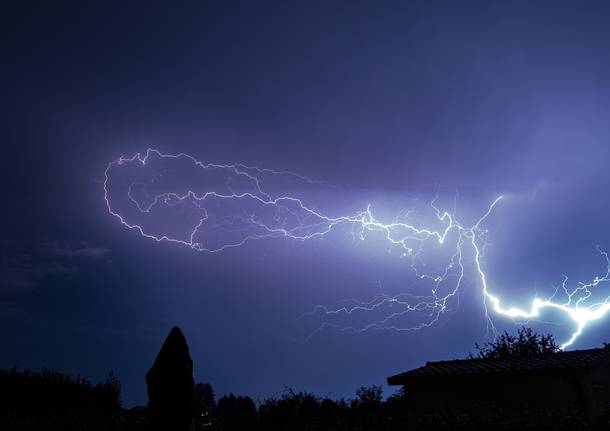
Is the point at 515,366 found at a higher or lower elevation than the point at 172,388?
higher

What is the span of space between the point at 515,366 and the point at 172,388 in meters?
11.1

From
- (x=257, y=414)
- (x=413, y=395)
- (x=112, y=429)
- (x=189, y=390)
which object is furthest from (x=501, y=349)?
(x=189, y=390)

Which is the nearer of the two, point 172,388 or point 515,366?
point 172,388

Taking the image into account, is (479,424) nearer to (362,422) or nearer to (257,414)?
(362,422)

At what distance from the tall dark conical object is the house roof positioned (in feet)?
33.8

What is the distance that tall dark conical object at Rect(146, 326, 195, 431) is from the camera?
145 inches

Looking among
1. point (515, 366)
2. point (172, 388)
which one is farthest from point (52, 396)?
point (515, 366)

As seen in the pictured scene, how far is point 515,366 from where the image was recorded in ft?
38.0

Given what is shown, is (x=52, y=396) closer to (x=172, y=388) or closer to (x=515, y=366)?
(x=172, y=388)

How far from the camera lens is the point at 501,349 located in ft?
101

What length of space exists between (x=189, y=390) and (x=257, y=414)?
8.43 m

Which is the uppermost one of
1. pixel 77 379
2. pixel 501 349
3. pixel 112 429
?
pixel 501 349

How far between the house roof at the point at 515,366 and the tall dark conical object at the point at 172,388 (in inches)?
406

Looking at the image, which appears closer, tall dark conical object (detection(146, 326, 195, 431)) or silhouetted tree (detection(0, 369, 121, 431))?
tall dark conical object (detection(146, 326, 195, 431))
